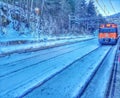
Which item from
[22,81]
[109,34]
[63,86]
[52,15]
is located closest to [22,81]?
[22,81]

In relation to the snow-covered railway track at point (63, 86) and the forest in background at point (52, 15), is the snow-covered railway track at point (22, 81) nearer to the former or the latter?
the snow-covered railway track at point (63, 86)

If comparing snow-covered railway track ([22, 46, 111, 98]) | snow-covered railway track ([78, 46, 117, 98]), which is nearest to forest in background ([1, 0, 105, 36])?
snow-covered railway track ([22, 46, 111, 98])

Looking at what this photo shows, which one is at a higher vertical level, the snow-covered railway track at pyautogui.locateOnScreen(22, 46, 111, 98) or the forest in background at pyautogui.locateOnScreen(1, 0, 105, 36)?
the forest in background at pyautogui.locateOnScreen(1, 0, 105, 36)

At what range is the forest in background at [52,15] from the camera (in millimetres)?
51875

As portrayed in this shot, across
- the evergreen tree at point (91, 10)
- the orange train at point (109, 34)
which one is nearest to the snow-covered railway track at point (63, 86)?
the orange train at point (109, 34)

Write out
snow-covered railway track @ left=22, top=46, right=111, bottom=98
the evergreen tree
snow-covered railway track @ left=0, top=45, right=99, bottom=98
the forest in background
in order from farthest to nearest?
the evergreen tree → the forest in background → snow-covered railway track @ left=0, top=45, right=99, bottom=98 → snow-covered railway track @ left=22, top=46, right=111, bottom=98

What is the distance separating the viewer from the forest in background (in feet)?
170

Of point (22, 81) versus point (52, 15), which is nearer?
point (22, 81)

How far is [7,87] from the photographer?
10.6 metres

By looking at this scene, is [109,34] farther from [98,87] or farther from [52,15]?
[98,87]

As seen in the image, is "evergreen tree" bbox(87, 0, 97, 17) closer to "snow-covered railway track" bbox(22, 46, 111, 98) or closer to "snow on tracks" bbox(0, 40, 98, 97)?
"snow on tracks" bbox(0, 40, 98, 97)

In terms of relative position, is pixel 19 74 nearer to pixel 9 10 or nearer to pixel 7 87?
pixel 7 87

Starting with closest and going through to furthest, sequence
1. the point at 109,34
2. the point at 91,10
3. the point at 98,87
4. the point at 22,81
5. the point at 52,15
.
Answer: the point at 98,87 < the point at 22,81 < the point at 109,34 < the point at 52,15 < the point at 91,10

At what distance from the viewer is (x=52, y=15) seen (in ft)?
255
